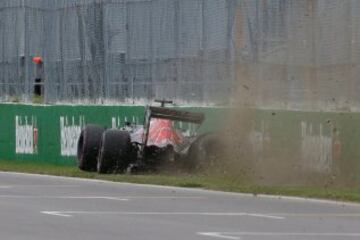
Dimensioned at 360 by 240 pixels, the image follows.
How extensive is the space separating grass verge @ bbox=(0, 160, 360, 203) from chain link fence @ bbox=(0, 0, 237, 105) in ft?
9.70

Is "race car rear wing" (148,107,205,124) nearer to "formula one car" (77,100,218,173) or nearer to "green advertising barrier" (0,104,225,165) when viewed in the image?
"formula one car" (77,100,218,173)

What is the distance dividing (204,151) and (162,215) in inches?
368

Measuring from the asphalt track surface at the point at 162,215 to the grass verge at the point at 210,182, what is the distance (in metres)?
0.66

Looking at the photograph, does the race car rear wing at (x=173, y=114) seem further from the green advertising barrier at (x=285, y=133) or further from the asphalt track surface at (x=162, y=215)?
the asphalt track surface at (x=162, y=215)

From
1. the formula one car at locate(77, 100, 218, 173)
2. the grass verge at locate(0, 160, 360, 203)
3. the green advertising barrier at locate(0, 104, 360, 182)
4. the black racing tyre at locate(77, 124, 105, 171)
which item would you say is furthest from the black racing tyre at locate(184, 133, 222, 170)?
the black racing tyre at locate(77, 124, 105, 171)

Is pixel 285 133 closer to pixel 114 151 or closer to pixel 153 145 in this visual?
pixel 153 145

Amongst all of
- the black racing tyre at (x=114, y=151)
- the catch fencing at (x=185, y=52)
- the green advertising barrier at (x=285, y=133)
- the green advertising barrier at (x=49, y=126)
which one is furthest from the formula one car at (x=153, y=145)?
the green advertising barrier at (x=49, y=126)

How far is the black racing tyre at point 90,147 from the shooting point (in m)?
26.3

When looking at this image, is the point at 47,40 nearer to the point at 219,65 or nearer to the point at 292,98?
the point at 219,65

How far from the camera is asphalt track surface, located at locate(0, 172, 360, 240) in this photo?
13109mm

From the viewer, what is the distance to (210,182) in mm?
22859

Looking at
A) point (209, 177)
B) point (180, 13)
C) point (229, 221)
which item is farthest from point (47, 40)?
point (229, 221)

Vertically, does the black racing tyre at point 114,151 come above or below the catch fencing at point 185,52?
below

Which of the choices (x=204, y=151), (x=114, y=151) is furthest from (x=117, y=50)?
(x=204, y=151)
